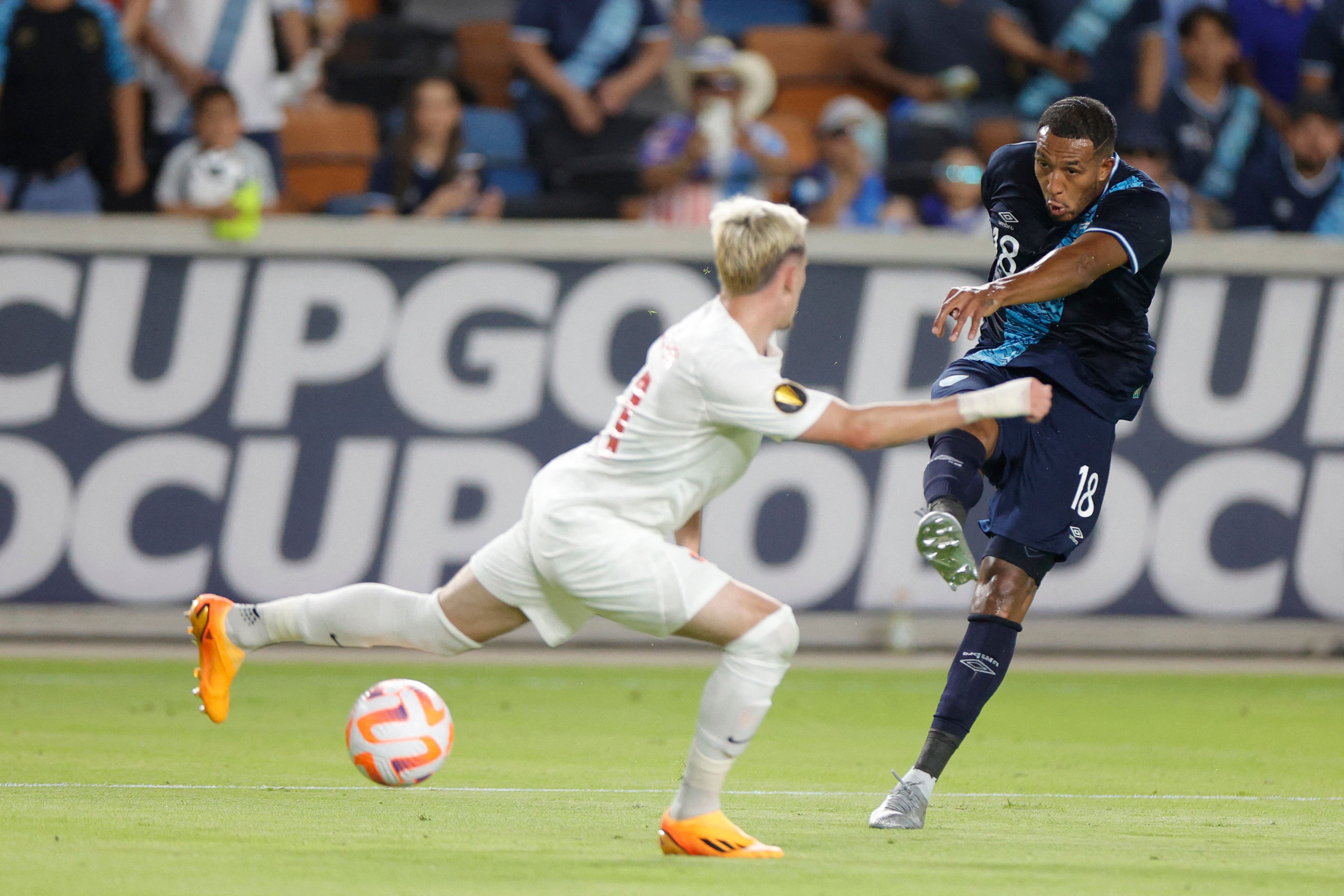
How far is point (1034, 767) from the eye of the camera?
7395 millimetres

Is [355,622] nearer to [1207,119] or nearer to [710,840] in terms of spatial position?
[710,840]

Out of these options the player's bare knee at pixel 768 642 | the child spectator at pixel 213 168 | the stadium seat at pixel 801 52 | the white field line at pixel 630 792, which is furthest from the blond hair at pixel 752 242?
the stadium seat at pixel 801 52

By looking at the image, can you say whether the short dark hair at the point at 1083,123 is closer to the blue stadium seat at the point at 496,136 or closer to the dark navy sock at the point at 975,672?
the dark navy sock at the point at 975,672

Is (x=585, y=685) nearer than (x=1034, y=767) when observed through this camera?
No

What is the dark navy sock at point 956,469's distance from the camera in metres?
5.76

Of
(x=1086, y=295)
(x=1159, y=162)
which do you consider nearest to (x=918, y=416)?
(x=1086, y=295)

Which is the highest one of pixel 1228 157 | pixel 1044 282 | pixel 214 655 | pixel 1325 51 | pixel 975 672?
pixel 1325 51

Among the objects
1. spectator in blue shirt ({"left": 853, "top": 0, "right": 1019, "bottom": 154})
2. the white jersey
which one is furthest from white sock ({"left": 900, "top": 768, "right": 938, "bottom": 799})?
spectator in blue shirt ({"left": 853, "top": 0, "right": 1019, "bottom": 154})

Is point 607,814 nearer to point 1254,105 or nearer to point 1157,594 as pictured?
point 1157,594

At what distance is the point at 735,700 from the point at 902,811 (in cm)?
107

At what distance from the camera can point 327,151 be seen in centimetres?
1272

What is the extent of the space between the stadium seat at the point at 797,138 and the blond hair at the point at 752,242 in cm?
831

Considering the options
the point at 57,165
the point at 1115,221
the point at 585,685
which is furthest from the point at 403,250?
the point at 1115,221

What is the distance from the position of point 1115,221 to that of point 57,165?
769 cm
